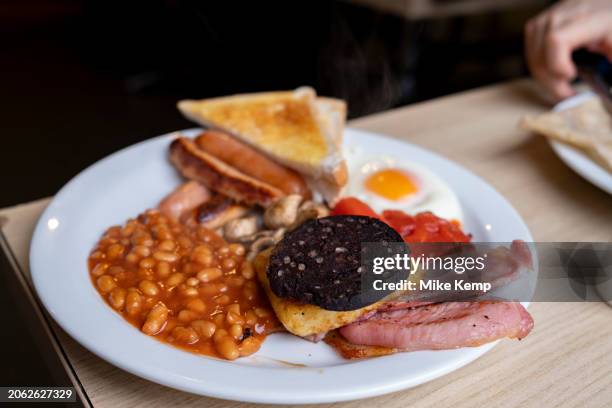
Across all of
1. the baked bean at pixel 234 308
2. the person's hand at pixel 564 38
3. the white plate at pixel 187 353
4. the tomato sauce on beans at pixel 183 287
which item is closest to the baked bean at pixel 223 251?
the tomato sauce on beans at pixel 183 287

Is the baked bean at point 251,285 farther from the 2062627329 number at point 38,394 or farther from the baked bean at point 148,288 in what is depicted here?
the 2062627329 number at point 38,394

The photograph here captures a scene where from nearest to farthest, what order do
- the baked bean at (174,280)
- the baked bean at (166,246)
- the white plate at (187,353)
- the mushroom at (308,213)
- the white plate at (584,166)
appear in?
the white plate at (187,353)
the baked bean at (174,280)
the baked bean at (166,246)
the mushroom at (308,213)
the white plate at (584,166)

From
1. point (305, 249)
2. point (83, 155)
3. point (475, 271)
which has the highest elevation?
point (305, 249)

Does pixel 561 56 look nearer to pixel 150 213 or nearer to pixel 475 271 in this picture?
pixel 475 271

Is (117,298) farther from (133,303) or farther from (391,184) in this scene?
(391,184)

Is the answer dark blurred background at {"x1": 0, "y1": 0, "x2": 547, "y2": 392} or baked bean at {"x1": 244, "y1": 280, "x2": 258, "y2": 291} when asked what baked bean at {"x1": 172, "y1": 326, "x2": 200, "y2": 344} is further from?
dark blurred background at {"x1": 0, "y1": 0, "x2": 547, "y2": 392}

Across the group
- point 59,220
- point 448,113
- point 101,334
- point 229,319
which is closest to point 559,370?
point 229,319

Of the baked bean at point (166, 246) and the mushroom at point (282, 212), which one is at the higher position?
the baked bean at point (166, 246)
